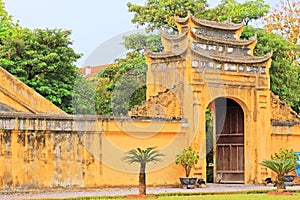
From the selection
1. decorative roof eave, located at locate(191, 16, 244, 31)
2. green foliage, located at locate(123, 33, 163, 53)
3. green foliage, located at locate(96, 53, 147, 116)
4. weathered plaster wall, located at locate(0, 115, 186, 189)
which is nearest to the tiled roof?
decorative roof eave, located at locate(191, 16, 244, 31)

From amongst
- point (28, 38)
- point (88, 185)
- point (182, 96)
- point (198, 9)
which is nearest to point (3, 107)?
point (88, 185)

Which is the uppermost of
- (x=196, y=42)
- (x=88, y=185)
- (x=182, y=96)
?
(x=196, y=42)

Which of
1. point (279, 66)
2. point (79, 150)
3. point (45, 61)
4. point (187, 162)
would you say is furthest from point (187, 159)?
point (279, 66)

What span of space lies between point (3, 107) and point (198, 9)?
57.7 feet

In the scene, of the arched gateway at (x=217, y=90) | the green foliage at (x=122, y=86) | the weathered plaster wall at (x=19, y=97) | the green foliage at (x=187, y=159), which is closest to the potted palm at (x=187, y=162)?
the green foliage at (x=187, y=159)

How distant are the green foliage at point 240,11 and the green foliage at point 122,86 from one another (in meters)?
4.82

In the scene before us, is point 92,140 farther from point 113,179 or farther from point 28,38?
point 28,38

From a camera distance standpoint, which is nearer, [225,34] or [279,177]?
[279,177]

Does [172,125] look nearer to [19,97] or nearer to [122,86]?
[19,97]

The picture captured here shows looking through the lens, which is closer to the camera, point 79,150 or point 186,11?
point 79,150

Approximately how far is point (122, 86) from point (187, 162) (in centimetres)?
1253

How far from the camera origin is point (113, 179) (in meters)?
23.3

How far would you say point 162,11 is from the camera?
37.0m

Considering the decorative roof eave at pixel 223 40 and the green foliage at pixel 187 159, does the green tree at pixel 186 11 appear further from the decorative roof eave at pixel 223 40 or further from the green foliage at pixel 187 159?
the green foliage at pixel 187 159
